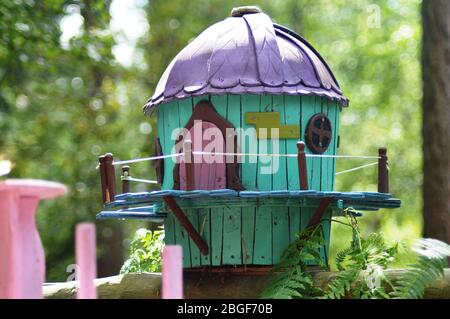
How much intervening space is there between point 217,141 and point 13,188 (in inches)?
130

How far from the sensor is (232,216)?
28.2ft

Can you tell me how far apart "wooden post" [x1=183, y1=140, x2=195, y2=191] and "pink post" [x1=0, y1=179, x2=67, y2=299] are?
7.60ft

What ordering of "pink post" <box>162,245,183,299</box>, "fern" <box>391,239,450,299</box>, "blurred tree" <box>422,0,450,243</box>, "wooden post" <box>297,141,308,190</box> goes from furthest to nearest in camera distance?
"blurred tree" <box>422,0,450,243</box>
"wooden post" <box>297,141,308,190</box>
"fern" <box>391,239,450,299</box>
"pink post" <box>162,245,183,299</box>

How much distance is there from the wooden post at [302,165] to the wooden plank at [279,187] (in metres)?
0.55

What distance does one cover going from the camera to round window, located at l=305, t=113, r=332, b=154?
8734 millimetres

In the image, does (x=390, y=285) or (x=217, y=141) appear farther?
(x=217, y=141)

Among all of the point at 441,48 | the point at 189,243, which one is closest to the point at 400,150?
the point at 441,48

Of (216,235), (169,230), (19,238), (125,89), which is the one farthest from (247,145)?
(125,89)

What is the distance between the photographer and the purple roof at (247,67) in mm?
8531

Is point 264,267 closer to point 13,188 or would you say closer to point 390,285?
point 390,285

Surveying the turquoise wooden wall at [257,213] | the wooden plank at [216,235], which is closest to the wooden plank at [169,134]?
the turquoise wooden wall at [257,213]

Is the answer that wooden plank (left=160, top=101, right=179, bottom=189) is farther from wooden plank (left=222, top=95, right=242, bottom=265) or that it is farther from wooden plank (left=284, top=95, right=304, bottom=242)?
wooden plank (left=284, top=95, right=304, bottom=242)

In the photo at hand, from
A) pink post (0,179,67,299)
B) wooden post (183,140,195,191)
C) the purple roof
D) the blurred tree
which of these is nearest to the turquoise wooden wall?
the purple roof

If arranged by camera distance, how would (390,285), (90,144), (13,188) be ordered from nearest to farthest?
(13,188)
(390,285)
(90,144)
